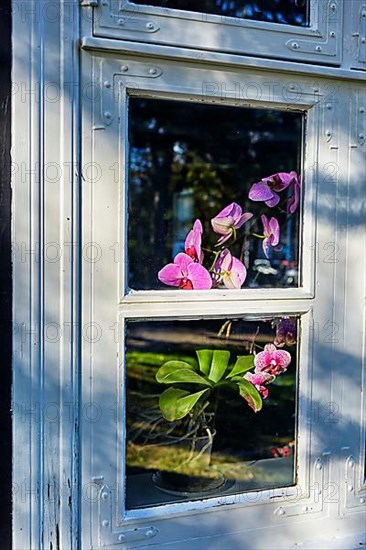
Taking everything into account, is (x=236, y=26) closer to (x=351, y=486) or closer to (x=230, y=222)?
(x=230, y=222)

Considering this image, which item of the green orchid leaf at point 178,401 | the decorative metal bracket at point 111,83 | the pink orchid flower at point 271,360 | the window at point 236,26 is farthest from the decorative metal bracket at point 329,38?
the green orchid leaf at point 178,401

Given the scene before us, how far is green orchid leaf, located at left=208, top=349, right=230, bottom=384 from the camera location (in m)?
1.11

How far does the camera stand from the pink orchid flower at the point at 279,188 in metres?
1.10

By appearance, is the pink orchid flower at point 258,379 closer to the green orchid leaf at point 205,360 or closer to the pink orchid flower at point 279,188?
the green orchid leaf at point 205,360

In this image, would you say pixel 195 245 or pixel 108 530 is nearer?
pixel 108 530

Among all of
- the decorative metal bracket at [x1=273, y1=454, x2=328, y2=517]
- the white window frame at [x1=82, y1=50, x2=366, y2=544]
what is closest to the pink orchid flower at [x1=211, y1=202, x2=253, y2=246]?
the white window frame at [x1=82, y1=50, x2=366, y2=544]

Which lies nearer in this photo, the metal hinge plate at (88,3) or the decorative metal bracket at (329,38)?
the metal hinge plate at (88,3)

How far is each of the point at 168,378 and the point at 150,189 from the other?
70.6 inches

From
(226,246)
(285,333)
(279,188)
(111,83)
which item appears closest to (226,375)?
(285,333)

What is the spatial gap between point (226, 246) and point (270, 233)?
0.09 metres

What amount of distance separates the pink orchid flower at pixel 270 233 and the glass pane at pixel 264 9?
0.36 metres

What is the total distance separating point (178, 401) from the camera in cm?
107

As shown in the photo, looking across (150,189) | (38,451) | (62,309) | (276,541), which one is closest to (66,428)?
(38,451)

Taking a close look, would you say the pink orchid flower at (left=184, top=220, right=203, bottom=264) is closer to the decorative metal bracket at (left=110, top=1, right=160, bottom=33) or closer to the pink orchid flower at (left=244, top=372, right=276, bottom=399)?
the pink orchid flower at (left=244, top=372, right=276, bottom=399)
